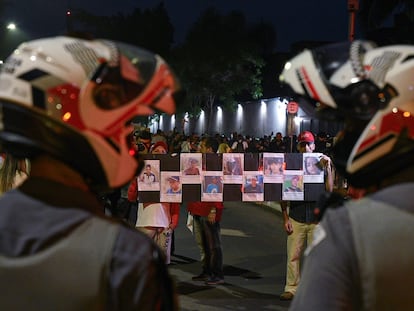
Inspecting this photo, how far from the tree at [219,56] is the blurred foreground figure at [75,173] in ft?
101

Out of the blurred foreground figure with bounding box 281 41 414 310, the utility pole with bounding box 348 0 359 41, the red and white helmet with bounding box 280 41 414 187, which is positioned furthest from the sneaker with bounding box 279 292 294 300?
the red and white helmet with bounding box 280 41 414 187

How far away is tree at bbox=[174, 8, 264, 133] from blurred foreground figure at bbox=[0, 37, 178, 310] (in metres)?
30.8

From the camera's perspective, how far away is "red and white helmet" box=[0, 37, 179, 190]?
183 centimetres

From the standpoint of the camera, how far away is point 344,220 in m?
1.72

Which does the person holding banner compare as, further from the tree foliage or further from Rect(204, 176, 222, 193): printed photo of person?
the tree foliage

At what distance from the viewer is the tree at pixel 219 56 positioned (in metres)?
33.2

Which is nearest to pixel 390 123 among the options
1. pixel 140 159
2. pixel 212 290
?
pixel 140 159

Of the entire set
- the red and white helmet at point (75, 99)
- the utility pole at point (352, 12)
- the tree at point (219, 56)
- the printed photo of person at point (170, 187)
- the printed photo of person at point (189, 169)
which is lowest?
the printed photo of person at point (170, 187)

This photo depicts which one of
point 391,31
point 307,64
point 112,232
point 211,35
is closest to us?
point 112,232

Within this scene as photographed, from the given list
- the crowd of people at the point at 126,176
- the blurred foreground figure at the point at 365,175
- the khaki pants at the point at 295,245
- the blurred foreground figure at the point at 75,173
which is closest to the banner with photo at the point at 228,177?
the khaki pants at the point at 295,245

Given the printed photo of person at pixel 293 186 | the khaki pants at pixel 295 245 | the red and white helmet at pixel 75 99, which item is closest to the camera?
the red and white helmet at pixel 75 99

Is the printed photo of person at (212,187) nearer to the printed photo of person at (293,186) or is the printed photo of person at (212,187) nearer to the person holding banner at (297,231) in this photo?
the printed photo of person at (293,186)

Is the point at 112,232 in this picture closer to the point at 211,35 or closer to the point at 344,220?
the point at 344,220

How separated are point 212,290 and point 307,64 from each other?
588cm
